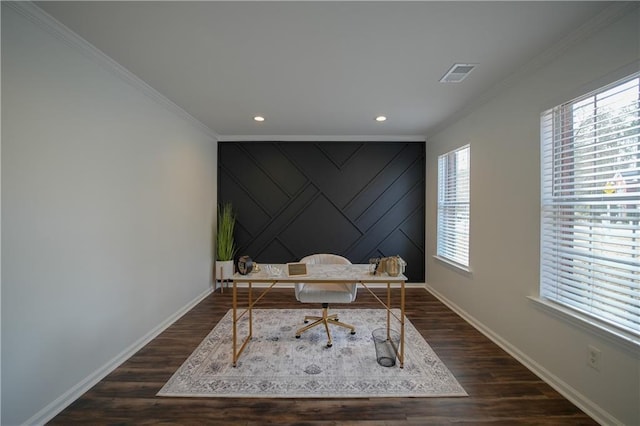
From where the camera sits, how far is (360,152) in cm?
450

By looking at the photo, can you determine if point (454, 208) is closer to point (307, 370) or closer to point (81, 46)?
point (307, 370)

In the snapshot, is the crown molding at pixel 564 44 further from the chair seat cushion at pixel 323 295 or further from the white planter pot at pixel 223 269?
the white planter pot at pixel 223 269

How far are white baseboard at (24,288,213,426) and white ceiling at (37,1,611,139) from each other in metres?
2.51

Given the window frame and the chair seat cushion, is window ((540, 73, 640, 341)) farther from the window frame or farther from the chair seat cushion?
the chair seat cushion

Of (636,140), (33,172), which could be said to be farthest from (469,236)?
(33,172)

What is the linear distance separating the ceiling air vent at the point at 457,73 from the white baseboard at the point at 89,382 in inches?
150

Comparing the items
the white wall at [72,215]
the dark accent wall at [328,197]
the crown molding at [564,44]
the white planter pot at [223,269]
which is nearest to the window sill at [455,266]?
the dark accent wall at [328,197]

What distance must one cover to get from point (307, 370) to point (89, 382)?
1662 millimetres

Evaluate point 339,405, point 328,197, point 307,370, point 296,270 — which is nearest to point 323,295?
point 296,270

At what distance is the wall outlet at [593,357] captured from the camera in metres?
1.66

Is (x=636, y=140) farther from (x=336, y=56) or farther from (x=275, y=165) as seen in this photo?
(x=275, y=165)

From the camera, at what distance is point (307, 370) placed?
86.2 inches

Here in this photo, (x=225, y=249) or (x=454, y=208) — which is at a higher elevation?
(x=454, y=208)

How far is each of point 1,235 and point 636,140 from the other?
3.68 m
